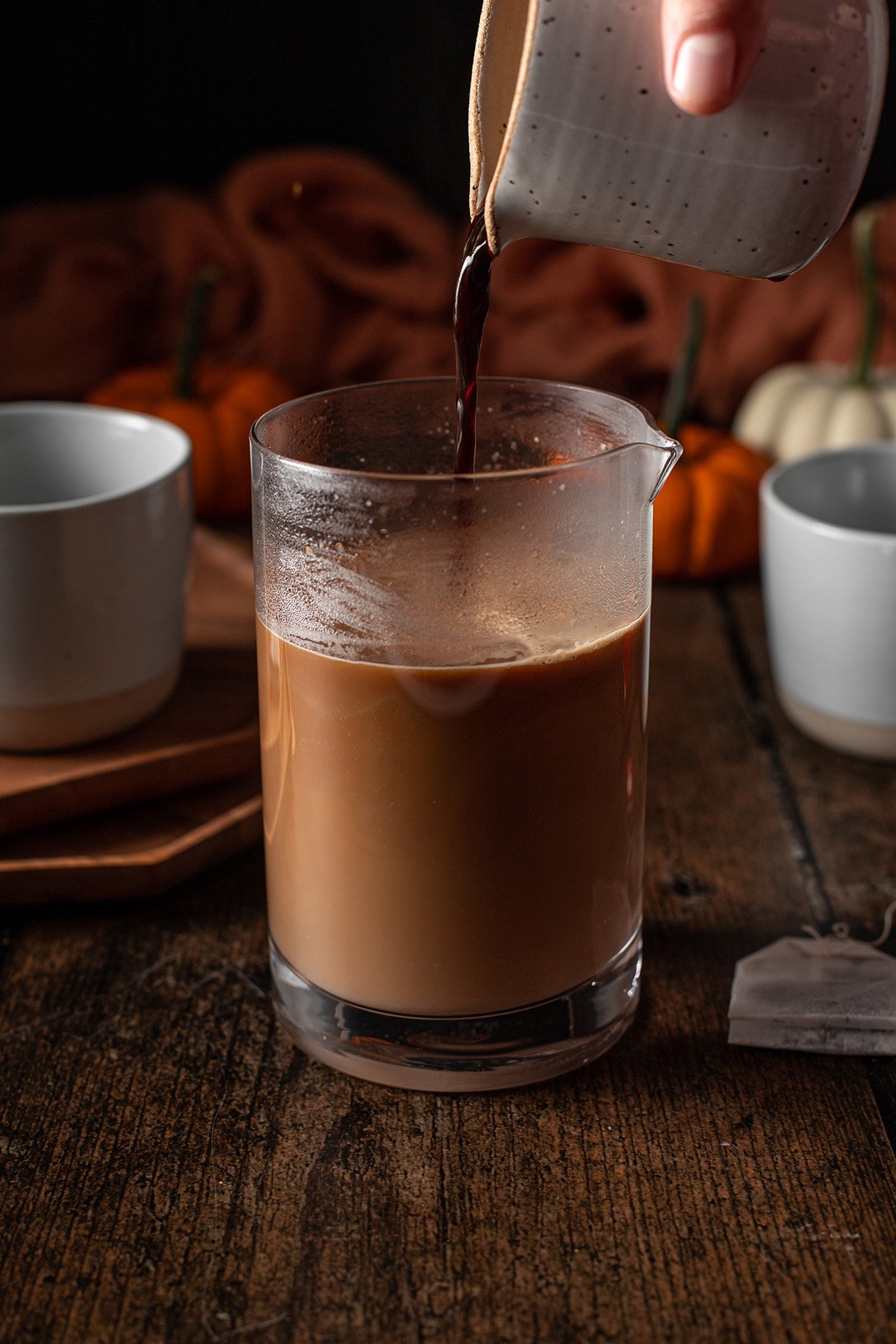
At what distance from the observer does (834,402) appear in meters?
1.45

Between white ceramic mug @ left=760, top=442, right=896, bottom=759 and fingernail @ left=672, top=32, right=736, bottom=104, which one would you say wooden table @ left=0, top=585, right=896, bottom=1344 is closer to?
white ceramic mug @ left=760, top=442, right=896, bottom=759

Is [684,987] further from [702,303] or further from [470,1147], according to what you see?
[702,303]

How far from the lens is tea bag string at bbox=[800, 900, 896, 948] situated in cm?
80

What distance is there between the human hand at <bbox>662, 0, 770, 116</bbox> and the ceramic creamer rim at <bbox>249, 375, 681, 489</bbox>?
15 cm

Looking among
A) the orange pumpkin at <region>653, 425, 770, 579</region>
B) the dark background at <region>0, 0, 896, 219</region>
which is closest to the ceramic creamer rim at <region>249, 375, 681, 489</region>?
the orange pumpkin at <region>653, 425, 770, 579</region>

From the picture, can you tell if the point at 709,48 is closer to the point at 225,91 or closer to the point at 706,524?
the point at 706,524

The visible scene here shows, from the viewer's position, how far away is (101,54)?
5.57 ft

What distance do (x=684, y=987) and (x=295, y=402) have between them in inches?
15.0

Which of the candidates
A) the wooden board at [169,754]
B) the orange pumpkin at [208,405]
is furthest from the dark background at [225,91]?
the wooden board at [169,754]

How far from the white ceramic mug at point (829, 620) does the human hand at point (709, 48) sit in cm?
46

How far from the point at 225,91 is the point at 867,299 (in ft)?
2.80

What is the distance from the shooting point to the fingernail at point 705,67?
20.6 inches

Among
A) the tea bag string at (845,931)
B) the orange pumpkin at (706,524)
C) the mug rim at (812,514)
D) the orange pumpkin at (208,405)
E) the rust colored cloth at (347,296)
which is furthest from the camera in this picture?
the rust colored cloth at (347,296)

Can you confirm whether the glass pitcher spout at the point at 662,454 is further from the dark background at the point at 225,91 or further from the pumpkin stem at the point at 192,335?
the dark background at the point at 225,91
